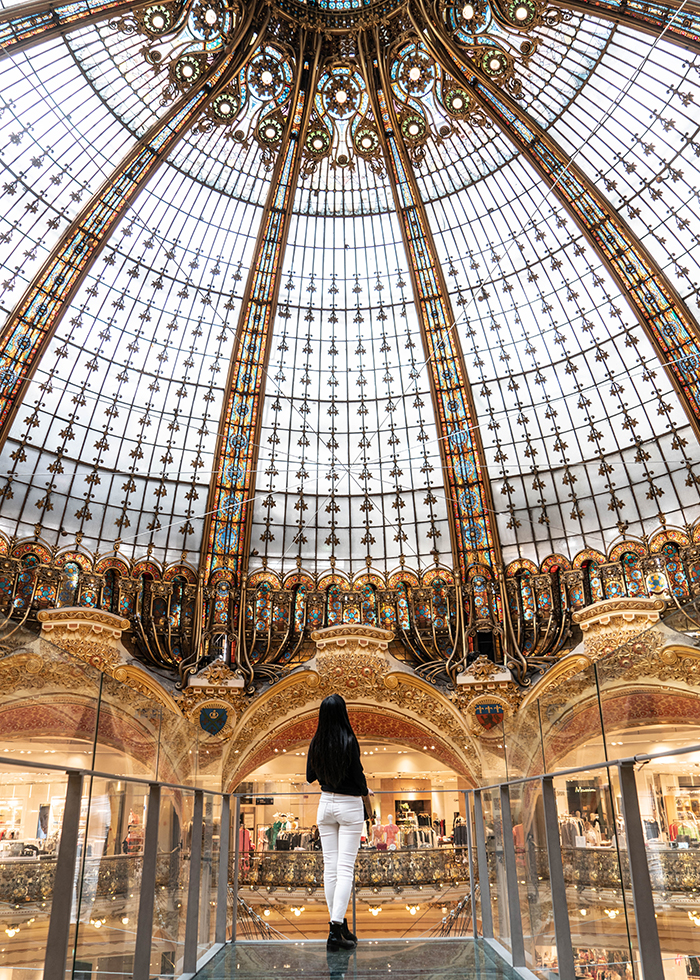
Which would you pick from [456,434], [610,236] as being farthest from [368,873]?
[610,236]

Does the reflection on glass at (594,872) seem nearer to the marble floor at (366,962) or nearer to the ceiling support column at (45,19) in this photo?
the marble floor at (366,962)

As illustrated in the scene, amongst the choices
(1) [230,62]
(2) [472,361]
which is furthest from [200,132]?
(2) [472,361]

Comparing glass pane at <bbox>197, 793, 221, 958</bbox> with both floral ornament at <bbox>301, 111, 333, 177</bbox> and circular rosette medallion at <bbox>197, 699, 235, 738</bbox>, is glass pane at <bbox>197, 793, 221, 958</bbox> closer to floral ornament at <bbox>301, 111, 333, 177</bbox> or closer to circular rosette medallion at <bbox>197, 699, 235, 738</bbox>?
Answer: circular rosette medallion at <bbox>197, 699, 235, 738</bbox>

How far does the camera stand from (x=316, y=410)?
77.9 feet

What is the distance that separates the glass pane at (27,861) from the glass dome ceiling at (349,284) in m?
17.8

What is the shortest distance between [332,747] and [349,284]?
19285 mm

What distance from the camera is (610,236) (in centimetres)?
1991

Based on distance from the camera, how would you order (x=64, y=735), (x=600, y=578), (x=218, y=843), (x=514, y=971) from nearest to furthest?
(x=64, y=735)
(x=514, y=971)
(x=218, y=843)
(x=600, y=578)

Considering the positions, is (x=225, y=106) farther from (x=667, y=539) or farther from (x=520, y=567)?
(x=667, y=539)

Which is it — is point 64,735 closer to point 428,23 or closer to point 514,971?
point 514,971

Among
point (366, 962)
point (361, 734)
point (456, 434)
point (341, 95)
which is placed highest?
point (341, 95)

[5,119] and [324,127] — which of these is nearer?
[5,119]

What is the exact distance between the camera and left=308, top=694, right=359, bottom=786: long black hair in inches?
227

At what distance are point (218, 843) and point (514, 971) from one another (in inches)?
118
